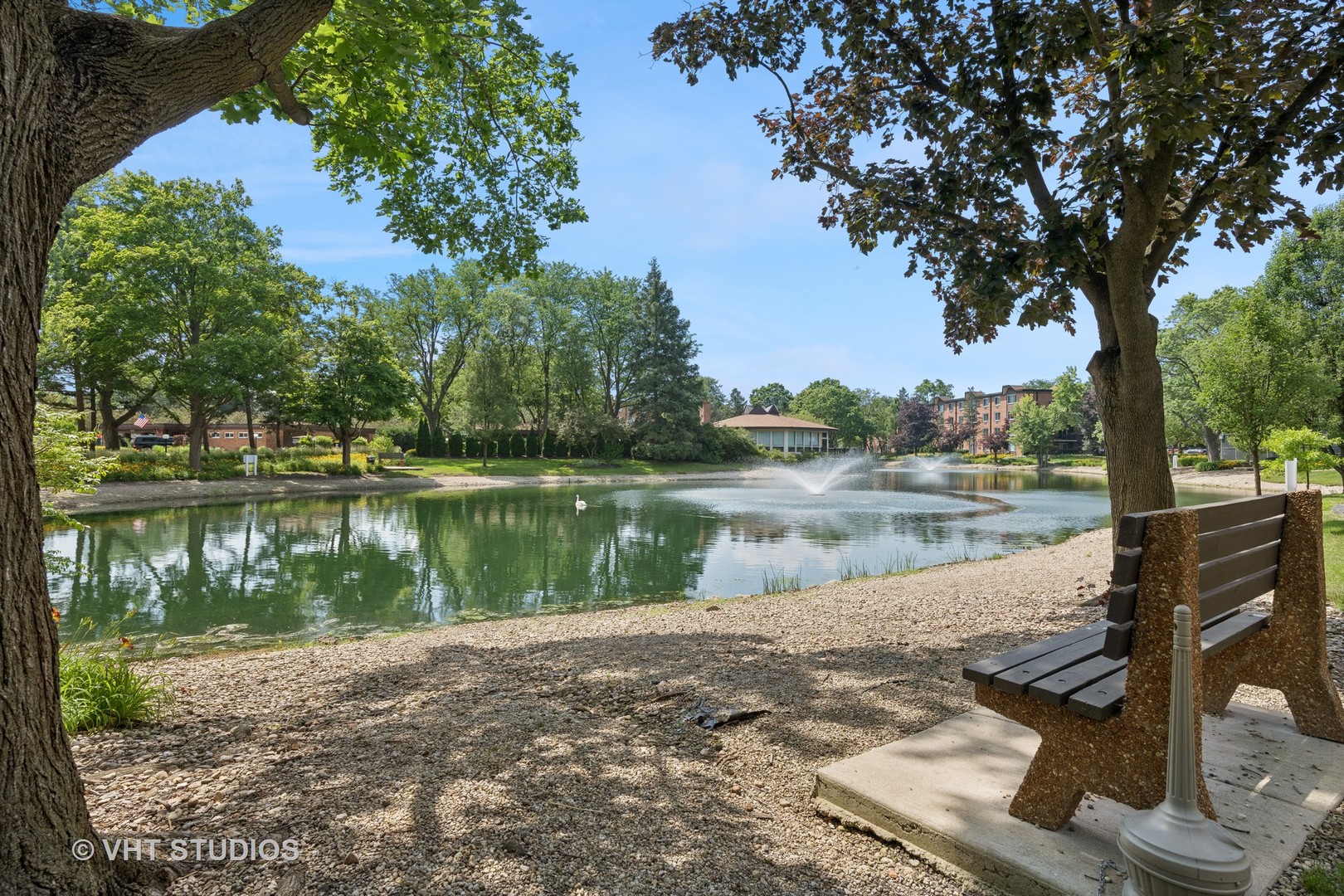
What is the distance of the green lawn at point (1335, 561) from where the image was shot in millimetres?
6051

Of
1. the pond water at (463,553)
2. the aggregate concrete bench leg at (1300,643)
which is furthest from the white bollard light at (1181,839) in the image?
the pond water at (463,553)

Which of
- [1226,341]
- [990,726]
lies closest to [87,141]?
[990,726]

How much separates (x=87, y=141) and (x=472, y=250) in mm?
5491

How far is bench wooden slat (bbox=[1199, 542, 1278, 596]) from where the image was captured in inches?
93.0

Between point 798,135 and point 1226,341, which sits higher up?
point 798,135

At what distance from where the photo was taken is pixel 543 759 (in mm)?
3023

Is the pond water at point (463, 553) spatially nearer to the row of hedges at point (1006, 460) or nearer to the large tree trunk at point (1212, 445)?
the large tree trunk at point (1212, 445)

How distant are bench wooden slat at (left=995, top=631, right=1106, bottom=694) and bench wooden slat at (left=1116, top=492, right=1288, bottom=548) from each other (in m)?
0.41

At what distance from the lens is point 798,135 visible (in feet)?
24.6

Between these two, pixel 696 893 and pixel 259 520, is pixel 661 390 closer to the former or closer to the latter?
pixel 259 520

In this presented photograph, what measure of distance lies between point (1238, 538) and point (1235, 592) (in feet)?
0.81

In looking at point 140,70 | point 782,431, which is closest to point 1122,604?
point 140,70

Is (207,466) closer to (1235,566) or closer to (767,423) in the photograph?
(1235,566)

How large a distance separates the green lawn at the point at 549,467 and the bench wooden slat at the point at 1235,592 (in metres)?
36.5
